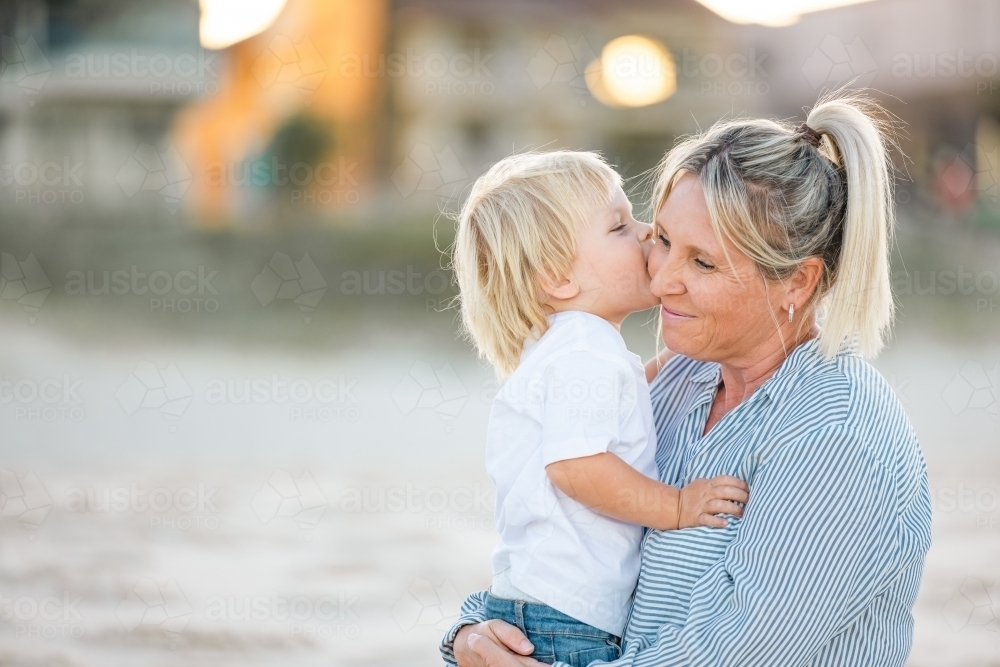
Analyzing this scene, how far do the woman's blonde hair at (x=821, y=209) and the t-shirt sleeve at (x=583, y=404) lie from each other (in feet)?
1.06

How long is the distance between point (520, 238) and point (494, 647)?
2.53ft

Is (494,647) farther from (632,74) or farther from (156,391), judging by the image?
(632,74)

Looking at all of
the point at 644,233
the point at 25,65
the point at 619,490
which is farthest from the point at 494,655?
the point at 25,65

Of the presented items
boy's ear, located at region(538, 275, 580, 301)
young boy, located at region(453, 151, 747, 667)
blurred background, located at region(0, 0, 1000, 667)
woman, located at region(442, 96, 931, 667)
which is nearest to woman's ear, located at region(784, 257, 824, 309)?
woman, located at region(442, 96, 931, 667)

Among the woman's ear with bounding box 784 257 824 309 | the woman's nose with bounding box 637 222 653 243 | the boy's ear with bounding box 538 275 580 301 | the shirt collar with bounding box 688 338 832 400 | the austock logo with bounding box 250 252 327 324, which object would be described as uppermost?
the woman's nose with bounding box 637 222 653 243

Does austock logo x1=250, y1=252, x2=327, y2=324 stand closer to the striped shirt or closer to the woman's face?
the woman's face

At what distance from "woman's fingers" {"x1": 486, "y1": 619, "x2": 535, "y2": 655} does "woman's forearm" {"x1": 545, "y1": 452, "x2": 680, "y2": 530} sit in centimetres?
28

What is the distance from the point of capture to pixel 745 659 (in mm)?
1608

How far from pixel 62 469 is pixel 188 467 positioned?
0.93m

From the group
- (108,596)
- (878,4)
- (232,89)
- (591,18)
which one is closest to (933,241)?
(878,4)

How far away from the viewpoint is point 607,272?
2045 mm

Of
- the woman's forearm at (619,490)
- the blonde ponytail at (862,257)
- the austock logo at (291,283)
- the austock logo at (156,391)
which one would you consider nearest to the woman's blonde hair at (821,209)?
the blonde ponytail at (862,257)

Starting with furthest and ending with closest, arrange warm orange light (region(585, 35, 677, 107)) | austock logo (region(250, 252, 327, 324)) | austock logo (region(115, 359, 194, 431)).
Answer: warm orange light (region(585, 35, 677, 107)) < austock logo (region(250, 252, 327, 324)) < austock logo (region(115, 359, 194, 431))

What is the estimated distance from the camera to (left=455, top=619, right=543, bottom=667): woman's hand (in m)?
1.89
